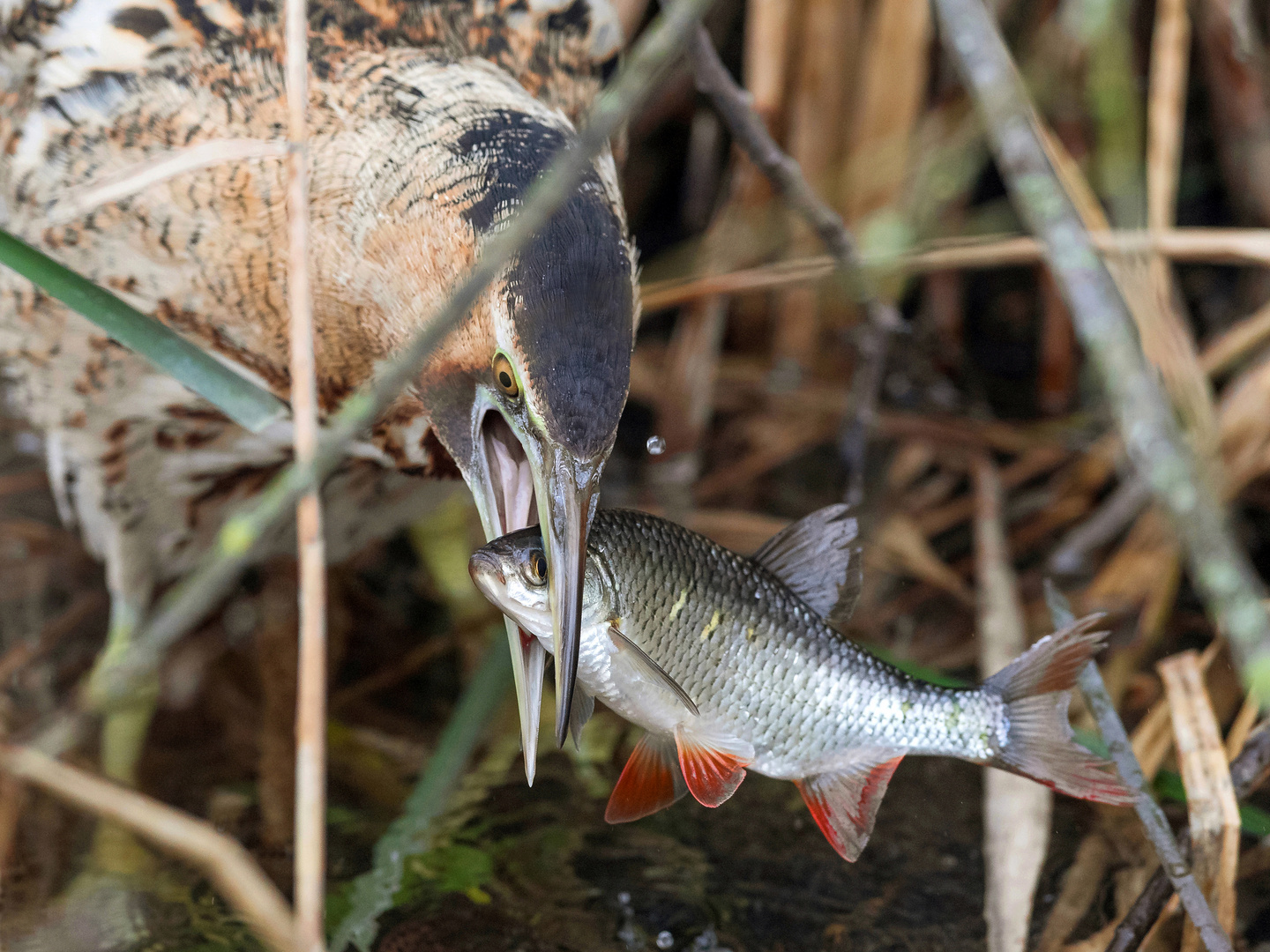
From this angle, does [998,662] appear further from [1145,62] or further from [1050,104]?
[1145,62]

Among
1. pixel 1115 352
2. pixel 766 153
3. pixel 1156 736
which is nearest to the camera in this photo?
pixel 1115 352

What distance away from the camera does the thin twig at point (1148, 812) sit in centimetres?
149

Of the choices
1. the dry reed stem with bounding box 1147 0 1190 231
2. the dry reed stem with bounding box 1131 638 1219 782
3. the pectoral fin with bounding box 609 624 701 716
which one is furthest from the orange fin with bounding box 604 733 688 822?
the dry reed stem with bounding box 1147 0 1190 231

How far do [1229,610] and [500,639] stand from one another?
1.71 m

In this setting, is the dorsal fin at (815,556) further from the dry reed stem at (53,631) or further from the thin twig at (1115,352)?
the dry reed stem at (53,631)

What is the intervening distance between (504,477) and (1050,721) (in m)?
0.68

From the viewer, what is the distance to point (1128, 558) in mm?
2566

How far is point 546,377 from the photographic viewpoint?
138cm

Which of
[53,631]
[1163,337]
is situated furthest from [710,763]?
[53,631]

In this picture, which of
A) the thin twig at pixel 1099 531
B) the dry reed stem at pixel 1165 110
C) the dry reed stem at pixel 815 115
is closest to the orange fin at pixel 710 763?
the thin twig at pixel 1099 531

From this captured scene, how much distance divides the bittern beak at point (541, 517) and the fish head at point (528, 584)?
1 centimetres

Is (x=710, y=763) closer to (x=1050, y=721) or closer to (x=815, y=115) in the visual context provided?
(x=1050, y=721)

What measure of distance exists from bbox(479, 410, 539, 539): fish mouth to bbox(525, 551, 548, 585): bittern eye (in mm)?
242

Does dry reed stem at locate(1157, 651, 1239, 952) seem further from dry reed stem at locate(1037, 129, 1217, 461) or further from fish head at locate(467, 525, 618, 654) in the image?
fish head at locate(467, 525, 618, 654)
